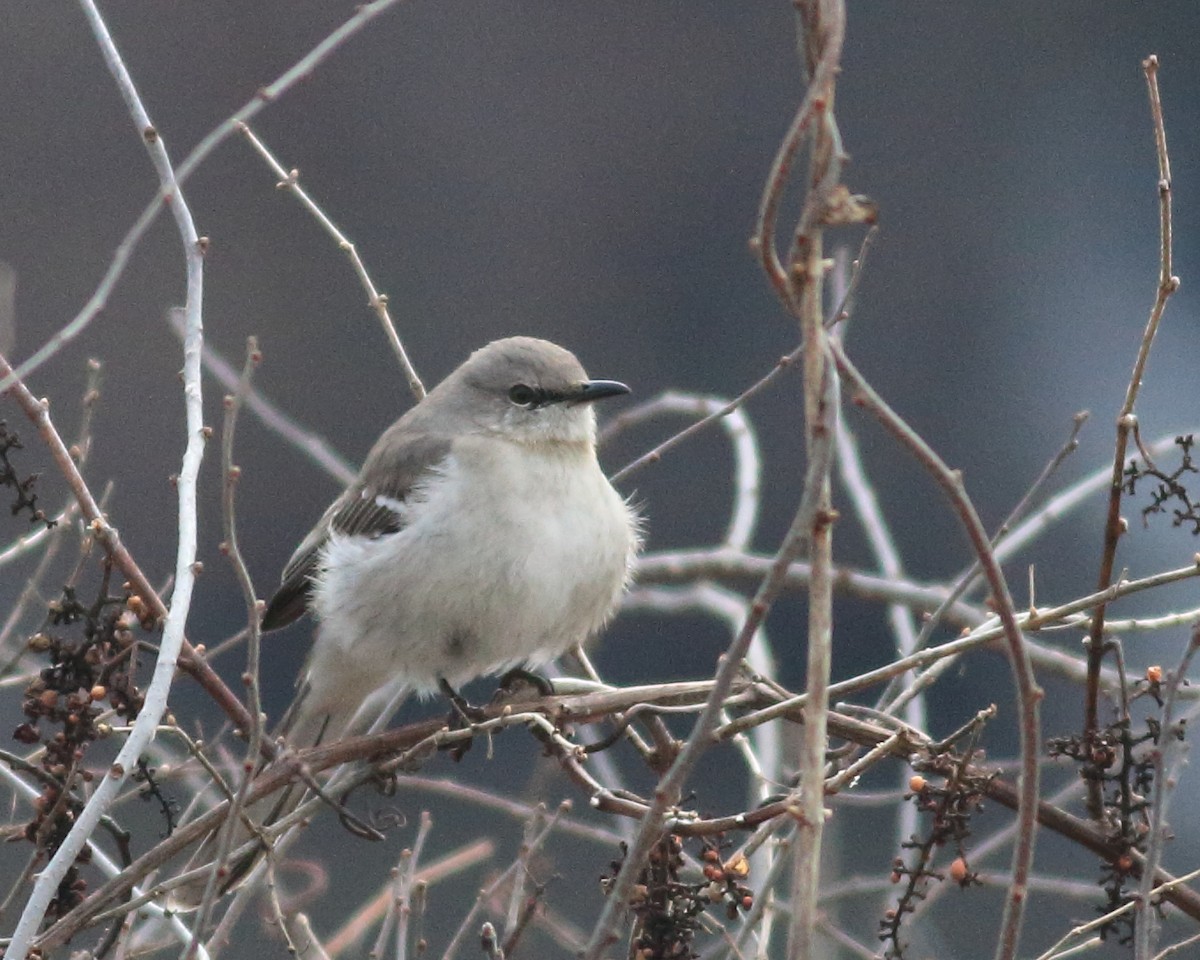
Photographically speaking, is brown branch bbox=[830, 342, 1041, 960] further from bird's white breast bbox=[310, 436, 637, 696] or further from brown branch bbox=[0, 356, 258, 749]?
bird's white breast bbox=[310, 436, 637, 696]

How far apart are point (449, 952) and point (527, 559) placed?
151cm

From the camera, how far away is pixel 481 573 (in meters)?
A: 4.04

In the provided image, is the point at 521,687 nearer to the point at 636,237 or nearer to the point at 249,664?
the point at 249,664

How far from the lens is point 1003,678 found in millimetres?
8320

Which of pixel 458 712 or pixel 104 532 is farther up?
pixel 104 532

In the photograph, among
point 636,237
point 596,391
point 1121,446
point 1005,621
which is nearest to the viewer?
point 1005,621

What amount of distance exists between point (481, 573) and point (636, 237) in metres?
5.34

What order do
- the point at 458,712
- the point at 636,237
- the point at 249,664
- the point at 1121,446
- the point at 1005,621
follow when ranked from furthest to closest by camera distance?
the point at 636,237, the point at 458,712, the point at 1121,446, the point at 249,664, the point at 1005,621

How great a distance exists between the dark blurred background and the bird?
11.4 feet

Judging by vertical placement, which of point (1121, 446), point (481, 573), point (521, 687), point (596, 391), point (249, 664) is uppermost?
point (1121, 446)

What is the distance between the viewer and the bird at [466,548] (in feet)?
13.3

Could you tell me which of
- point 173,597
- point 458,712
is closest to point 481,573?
point 458,712

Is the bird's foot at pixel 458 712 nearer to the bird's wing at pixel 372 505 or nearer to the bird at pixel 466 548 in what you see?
the bird at pixel 466 548

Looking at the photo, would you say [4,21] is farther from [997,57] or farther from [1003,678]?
[1003,678]
